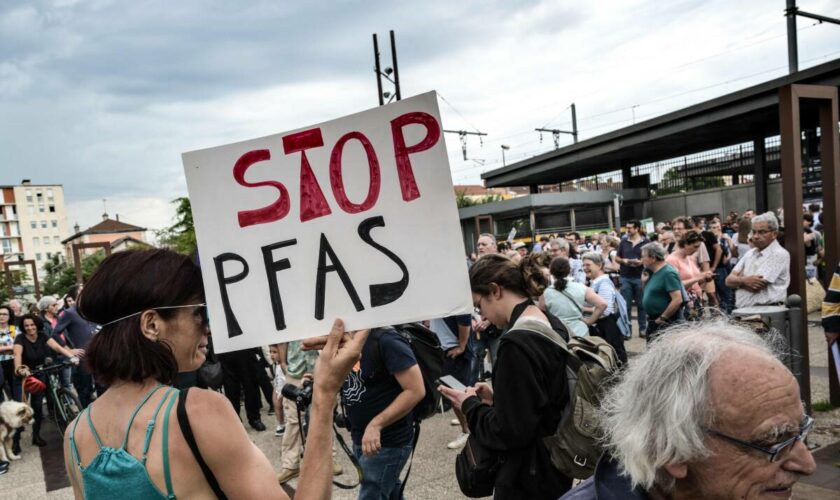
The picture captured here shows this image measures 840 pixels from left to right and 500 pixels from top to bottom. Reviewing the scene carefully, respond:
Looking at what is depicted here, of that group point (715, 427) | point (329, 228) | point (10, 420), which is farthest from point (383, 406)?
point (10, 420)

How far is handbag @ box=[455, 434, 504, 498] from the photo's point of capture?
2451 millimetres

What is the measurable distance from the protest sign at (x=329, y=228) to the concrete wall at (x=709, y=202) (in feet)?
80.7

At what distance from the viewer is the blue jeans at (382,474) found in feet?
9.52

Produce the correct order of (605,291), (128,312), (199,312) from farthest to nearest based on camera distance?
(605,291) → (199,312) → (128,312)

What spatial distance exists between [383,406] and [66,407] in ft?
21.6

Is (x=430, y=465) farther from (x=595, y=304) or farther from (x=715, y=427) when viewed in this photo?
(x=715, y=427)

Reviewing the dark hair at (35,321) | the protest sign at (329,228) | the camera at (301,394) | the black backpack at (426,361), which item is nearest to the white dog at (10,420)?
the dark hair at (35,321)

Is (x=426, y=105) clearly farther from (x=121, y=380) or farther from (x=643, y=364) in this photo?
(x=121, y=380)

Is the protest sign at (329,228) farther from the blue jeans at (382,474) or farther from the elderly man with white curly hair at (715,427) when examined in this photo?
the blue jeans at (382,474)

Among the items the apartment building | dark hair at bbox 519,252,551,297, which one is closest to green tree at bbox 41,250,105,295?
dark hair at bbox 519,252,551,297

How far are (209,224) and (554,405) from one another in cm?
155

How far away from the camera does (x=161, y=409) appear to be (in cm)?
139

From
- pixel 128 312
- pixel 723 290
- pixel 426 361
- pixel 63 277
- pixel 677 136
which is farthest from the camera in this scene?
pixel 63 277

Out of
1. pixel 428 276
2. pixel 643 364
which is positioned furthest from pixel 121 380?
pixel 643 364
